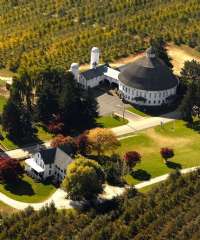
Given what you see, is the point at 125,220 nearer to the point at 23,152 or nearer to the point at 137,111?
the point at 23,152

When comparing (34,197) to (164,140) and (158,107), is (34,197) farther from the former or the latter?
(158,107)

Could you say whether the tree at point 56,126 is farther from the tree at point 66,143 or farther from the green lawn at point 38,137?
the tree at point 66,143

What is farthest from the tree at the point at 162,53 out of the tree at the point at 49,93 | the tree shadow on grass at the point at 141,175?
the tree shadow on grass at the point at 141,175

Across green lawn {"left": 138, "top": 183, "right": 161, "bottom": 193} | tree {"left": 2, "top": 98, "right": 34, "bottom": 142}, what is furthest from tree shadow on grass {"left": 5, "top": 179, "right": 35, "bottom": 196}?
green lawn {"left": 138, "top": 183, "right": 161, "bottom": 193}

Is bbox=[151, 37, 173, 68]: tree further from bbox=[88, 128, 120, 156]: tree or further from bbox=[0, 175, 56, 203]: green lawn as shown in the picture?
bbox=[0, 175, 56, 203]: green lawn

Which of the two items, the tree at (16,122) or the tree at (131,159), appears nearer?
the tree at (131,159)
